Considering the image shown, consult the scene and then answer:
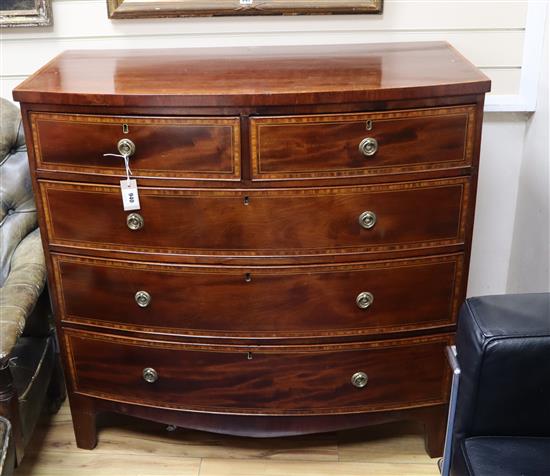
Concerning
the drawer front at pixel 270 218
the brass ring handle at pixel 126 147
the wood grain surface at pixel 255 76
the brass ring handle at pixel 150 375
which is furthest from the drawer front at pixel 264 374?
the wood grain surface at pixel 255 76

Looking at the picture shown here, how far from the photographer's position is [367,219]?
168 centimetres

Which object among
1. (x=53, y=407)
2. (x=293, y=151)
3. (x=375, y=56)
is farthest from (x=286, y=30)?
(x=53, y=407)

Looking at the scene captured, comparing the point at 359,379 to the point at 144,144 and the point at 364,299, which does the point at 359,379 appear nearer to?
the point at 364,299

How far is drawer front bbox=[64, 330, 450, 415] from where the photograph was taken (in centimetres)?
184

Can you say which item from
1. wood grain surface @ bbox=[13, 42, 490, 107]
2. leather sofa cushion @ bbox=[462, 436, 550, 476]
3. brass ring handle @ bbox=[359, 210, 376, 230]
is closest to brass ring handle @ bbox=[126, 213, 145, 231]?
Answer: wood grain surface @ bbox=[13, 42, 490, 107]

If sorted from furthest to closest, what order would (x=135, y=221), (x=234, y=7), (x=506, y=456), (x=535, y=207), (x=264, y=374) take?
(x=535, y=207), (x=234, y=7), (x=264, y=374), (x=135, y=221), (x=506, y=456)

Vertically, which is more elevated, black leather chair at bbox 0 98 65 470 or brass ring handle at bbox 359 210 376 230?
brass ring handle at bbox 359 210 376 230

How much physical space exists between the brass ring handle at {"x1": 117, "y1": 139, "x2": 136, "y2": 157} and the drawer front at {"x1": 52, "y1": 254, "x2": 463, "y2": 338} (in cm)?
29

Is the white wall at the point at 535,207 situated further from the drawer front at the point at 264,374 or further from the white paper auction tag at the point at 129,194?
the white paper auction tag at the point at 129,194

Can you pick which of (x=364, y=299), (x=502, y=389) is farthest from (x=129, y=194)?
(x=502, y=389)

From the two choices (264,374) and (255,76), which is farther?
(264,374)

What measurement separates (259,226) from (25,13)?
97 centimetres

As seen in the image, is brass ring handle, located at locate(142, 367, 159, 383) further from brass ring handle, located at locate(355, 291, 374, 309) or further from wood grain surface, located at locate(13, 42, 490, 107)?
wood grain surface, located at locate(13, 42, 490, 107)

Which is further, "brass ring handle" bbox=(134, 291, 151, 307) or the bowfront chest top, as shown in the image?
"brass ring handle" bbox=(134, 291, 151, 307)
